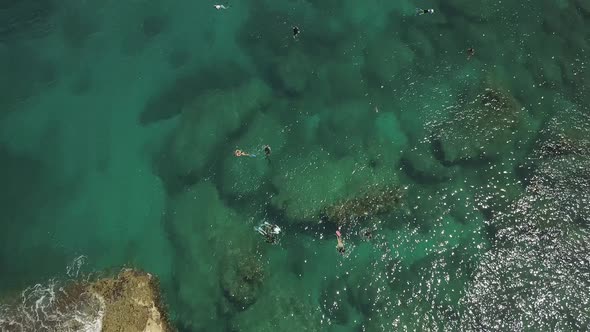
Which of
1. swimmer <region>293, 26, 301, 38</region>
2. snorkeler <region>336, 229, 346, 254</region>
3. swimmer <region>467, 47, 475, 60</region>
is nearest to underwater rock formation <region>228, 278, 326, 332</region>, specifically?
snorkeler <region>336, 229, 346, 254</region>

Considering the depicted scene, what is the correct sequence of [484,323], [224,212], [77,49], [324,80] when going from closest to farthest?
1. [484,323]
2. [224,212]
3. [324,80]
4. [77,49]

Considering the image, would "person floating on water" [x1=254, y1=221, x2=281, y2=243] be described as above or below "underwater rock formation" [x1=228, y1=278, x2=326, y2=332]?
above

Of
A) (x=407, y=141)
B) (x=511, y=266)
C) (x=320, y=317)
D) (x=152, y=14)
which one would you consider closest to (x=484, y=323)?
(x=511, y=266)

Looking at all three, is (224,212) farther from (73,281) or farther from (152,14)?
(152,14)

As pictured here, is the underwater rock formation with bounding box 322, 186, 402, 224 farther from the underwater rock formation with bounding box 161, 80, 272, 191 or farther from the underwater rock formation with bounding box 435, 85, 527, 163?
the underwater rock formation with bounding box 161, 80, 272, 191

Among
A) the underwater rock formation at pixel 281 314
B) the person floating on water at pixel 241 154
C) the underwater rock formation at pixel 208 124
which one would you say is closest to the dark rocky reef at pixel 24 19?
the underwater rock formation at pixel 208 124

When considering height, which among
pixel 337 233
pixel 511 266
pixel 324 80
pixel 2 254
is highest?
pixel 324 80

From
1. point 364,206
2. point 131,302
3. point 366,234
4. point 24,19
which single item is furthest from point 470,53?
point 24,19
